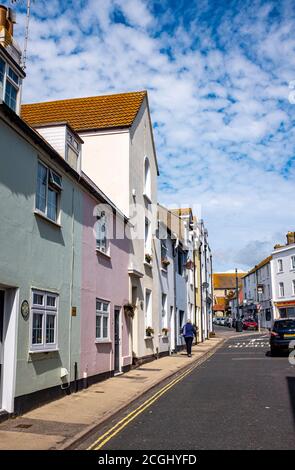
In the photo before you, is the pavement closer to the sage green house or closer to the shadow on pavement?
the sage green house

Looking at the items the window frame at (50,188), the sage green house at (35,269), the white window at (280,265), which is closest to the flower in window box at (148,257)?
the sage green house at (35,269)

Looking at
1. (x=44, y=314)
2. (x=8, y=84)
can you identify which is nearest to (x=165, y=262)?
(x=44, y=314)

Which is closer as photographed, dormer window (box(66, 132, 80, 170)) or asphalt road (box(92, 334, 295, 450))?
asphalt road (box(92, 334, 295, 450))

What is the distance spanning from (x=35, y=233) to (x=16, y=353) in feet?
8.30

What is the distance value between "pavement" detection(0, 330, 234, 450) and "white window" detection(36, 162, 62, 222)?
4.20 metres

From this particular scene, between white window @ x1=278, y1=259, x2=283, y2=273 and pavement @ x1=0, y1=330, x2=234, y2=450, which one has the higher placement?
white window @ x1=278, y1=259, x2=283, y2=273

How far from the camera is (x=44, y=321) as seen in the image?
1038cm

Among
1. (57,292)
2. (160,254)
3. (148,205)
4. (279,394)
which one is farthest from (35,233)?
(160,254)

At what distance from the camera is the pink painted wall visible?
13.0 meters

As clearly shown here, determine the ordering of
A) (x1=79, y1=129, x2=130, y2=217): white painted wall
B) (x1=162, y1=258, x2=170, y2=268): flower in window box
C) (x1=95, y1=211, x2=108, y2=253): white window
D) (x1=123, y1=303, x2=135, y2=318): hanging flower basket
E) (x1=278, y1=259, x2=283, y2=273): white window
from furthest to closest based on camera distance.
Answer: (x1=278, y1=259, x2=283, y2=273): white window < (x1=162, y1=258, x2=170, y2=268): flower in window box < (x1=79, y1=129, x2=130, y2=217): white painted wall < (x1=123, y1=303, x2=135, y2=318): hanging flower basket < (x1=95, y1=211, x2=108, y2=253): white window

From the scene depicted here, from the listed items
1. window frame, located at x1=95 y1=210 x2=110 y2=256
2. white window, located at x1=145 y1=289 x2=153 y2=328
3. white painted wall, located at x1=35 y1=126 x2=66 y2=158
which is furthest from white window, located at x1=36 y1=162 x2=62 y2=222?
white window, located at x1=145 y1=289 x2=153 y2=328

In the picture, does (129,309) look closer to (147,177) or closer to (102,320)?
(102,320)

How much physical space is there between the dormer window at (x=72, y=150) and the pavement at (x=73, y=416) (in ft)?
20.4

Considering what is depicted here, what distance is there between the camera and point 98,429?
8312 millimetres
